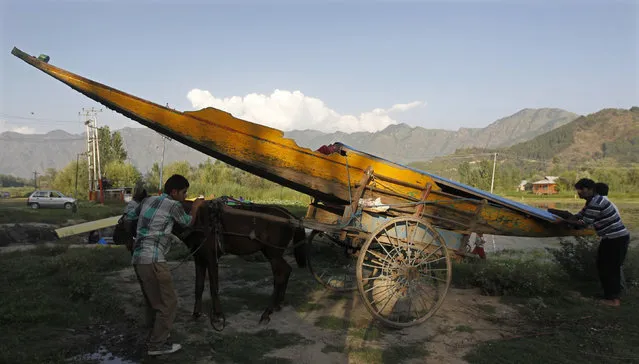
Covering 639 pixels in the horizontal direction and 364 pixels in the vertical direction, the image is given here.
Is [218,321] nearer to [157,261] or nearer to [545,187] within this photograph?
[157,261]

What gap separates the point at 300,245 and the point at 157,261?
2856 mm

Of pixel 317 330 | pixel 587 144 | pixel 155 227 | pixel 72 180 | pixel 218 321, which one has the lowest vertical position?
pixel 317 330

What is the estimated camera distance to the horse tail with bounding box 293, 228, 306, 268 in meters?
6.72

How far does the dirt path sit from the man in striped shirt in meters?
1.72

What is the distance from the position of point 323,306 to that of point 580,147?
193 metres

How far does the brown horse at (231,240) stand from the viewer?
5.57 metres

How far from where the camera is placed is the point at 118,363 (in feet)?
14.0

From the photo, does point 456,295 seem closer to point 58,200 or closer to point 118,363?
point 118,363

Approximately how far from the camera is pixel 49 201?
3369 cm

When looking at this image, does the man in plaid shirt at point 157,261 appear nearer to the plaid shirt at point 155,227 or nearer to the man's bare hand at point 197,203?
the plaid shirt at point 155,227

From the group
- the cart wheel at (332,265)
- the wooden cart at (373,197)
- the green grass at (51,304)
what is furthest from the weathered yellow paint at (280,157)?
the green grass at (51,304)

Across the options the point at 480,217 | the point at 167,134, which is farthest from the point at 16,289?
the point at 480,217

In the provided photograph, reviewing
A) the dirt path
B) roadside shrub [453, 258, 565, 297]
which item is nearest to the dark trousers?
roadside shrub [453, 258, 565, 297]

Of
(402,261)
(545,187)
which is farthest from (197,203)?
(545,187)
